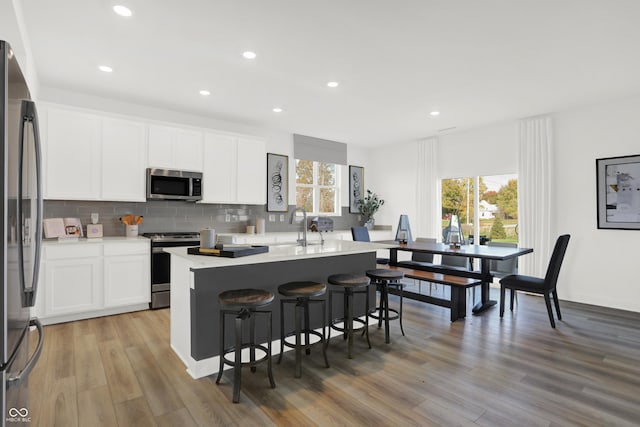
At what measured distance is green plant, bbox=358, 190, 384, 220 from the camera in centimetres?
726

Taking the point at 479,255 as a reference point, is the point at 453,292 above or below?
below

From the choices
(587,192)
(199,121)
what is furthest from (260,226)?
(587,192)

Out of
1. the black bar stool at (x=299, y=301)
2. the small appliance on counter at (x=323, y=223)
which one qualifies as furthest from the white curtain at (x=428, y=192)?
the black bar stool at (x=299, y=301)

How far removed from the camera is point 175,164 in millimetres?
4621

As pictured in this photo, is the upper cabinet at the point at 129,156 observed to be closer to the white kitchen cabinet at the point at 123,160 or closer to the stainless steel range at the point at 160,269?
the white kitchen cabinet at the point at 123,160

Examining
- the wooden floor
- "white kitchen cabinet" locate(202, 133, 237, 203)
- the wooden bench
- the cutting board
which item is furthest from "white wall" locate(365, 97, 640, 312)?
the cutting board

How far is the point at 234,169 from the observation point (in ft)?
17.0

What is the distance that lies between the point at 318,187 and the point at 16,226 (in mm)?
5748

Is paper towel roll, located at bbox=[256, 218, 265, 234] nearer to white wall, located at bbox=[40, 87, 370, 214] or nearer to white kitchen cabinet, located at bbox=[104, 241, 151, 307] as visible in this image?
white wall, located at bbox=[40, 87, 370, 214]

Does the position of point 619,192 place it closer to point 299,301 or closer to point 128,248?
point 299,301

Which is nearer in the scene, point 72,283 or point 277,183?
point 72,283

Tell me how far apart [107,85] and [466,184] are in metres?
5.65

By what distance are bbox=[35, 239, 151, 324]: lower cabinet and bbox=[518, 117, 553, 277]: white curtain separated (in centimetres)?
537

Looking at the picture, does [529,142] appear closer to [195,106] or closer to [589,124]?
[589,124]
